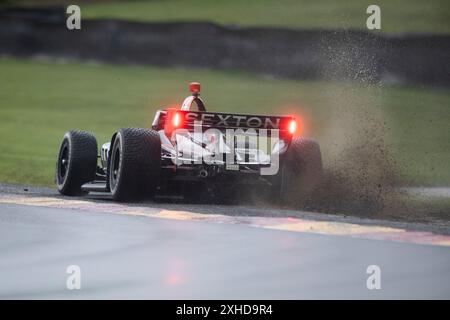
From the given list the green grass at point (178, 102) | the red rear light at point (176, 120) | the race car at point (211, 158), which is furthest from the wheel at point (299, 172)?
the green grass at point (178, 102)

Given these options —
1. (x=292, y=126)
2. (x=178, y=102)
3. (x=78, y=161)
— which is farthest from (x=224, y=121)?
(x=178, y=102)

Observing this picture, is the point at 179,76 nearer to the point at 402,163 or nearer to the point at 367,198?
the point at 402,163

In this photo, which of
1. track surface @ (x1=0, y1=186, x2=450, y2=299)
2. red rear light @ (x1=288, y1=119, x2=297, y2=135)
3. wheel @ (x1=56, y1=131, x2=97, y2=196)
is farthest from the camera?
wheel @ (x1=56, y1=131, x2=97, y2=196)

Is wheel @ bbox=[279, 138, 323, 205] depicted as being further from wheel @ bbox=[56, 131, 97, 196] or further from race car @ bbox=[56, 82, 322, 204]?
wheel @ bbox=[56, 131, 97, 196]

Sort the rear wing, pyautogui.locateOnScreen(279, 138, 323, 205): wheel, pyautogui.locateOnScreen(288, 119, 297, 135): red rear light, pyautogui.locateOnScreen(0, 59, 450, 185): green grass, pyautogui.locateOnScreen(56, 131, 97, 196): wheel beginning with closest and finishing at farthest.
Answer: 1. the rear wing
2. pyautogui.locateOnScreen(288, 119, 297, 135): red rear light
3. pyautogui.locateOnScreen(279, 138, 323, 205): wheel
4. pyautogui.locateOnScreen(56, 131, 97, 196): wheel
5. pyautogui.locateOnScreen(0, 59, 450, 185): green grass

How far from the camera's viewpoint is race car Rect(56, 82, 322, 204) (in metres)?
13.4

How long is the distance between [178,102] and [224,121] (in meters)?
19.6

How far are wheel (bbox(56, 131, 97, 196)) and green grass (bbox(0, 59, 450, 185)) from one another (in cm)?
594

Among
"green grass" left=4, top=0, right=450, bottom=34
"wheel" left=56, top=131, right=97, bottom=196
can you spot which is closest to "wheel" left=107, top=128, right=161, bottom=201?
"wheel" left=56, top=131, right=97, bottom=196

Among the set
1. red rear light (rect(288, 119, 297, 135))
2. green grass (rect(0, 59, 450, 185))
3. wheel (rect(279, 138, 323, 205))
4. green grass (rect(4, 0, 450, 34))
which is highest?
green grass (rect(4, 0, 450, 34))

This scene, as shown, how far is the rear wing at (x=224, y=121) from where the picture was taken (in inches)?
533

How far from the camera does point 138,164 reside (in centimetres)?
1327

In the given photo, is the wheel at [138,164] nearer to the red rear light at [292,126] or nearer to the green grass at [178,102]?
the red rear light at [292,126]
